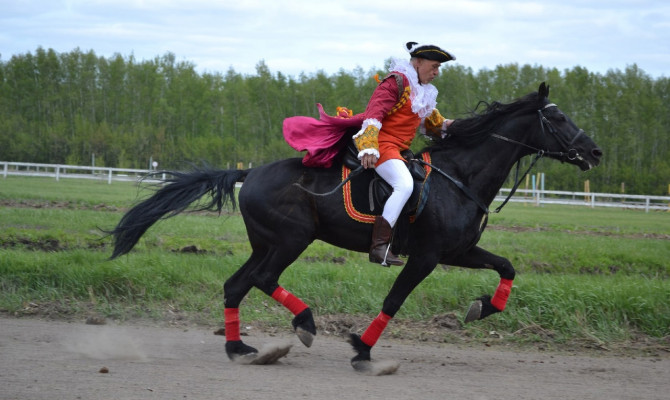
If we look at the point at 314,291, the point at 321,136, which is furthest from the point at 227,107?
the point at 321,136

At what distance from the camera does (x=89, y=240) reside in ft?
41.2

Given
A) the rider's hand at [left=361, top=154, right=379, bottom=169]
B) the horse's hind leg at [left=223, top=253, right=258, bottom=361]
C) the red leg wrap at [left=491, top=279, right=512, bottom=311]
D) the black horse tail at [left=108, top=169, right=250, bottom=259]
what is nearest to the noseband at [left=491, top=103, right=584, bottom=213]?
the red leg wrap at [left=491, top=279, right=512, bottom=311]

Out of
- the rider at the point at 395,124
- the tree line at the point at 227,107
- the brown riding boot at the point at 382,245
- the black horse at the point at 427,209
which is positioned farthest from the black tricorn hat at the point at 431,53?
the tree line at the point at 227,107

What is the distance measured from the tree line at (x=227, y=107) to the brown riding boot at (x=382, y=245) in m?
38.4

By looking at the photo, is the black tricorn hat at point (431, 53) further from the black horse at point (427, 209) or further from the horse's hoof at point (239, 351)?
the horse's hoof at point (239, 351)

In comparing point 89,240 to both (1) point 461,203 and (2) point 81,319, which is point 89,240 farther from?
(1) point 461,203

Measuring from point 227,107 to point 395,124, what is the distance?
51.2 metres

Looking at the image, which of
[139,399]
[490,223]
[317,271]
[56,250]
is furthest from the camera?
[490,223]

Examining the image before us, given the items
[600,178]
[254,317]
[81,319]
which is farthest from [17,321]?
[600,178]

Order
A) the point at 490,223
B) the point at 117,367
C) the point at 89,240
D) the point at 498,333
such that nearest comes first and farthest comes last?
1. the point at 117,367
2. the point at 498,333
3. the point at 89,240
4. the point at 490,223

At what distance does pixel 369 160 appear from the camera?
659 centimetres

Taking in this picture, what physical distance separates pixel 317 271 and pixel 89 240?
15.7ft

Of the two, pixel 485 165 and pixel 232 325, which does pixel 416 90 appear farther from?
pixel 232 325

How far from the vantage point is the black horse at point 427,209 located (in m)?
6.69
